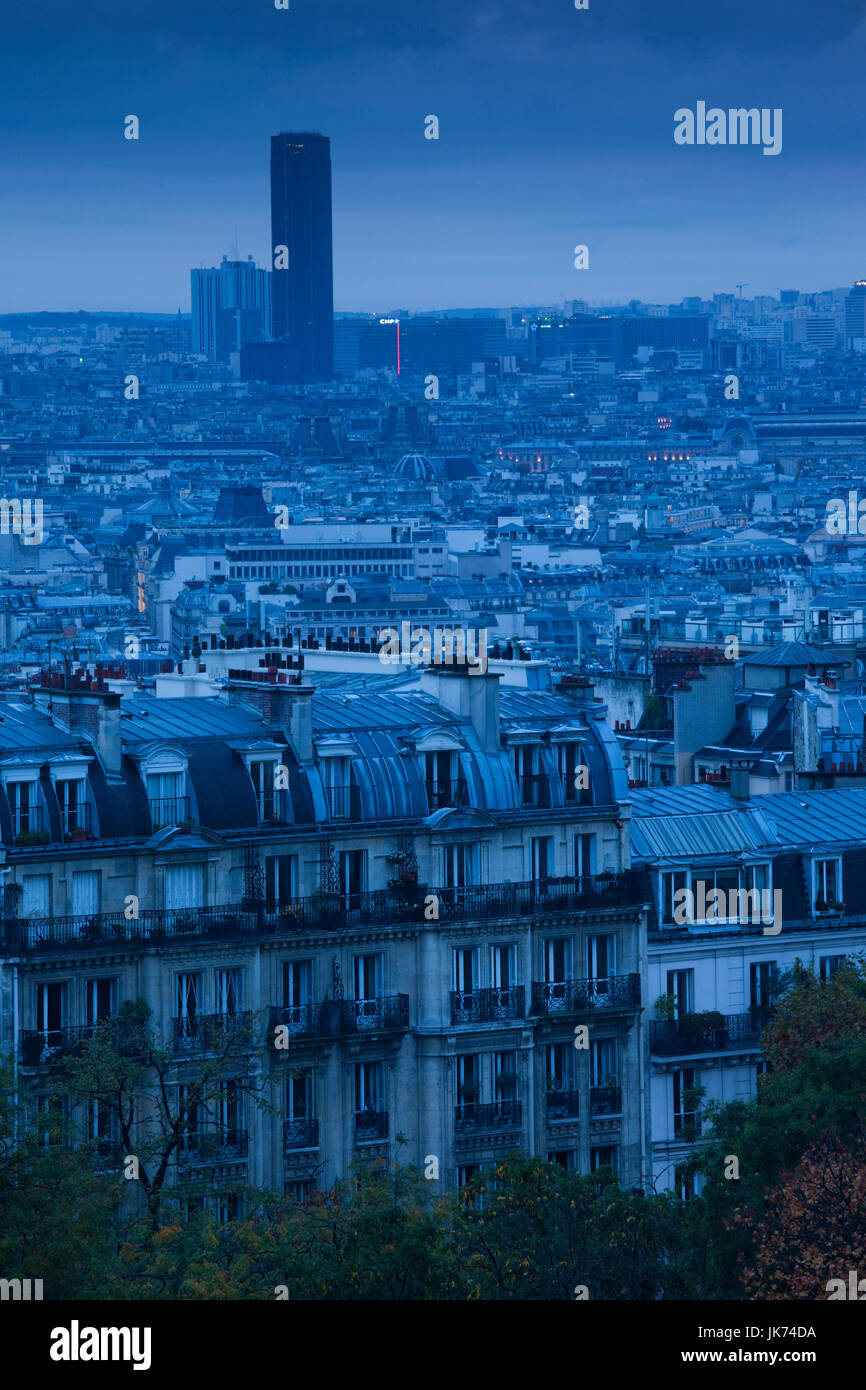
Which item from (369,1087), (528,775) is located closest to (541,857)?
(528,775)

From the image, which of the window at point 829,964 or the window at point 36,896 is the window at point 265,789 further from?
the window at point 829,964

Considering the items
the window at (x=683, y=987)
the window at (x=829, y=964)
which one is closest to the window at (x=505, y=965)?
the window at (x=683, y=987)

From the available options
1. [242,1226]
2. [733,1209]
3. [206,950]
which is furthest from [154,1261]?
[206,950]

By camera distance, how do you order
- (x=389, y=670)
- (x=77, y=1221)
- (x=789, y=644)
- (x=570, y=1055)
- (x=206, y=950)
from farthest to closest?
1. (x=789, y=644)
2. (x=389, y=670)
3. (x=570, y=1055)
4. (x=206, y=950)
5. (x=77, y=1221)

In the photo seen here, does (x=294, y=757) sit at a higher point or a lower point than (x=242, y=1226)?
higher

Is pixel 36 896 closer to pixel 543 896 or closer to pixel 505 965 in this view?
pixel 505 965

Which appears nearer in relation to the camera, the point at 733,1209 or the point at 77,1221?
the point at 77,1221

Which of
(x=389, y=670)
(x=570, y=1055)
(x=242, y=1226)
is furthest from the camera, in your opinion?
(x=389, y=670)

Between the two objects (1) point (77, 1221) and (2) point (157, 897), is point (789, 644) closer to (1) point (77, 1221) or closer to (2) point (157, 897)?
(2) point (157, 897)
